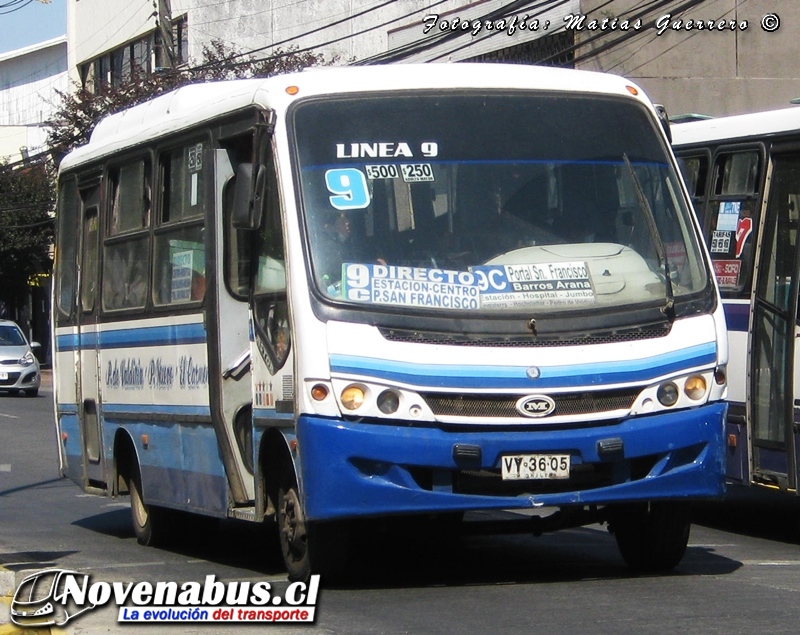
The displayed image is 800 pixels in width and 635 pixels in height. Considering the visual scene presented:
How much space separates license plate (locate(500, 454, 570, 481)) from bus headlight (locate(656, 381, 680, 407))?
0.59 meters

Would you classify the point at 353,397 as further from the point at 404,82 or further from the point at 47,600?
the point at 404,82

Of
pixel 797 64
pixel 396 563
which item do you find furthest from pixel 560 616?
pixel 797 64

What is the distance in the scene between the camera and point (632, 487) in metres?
7.95

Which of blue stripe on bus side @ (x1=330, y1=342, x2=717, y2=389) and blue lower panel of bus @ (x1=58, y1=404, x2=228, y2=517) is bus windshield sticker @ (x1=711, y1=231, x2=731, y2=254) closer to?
blue stripe on bus side @ (x1=330, y1=342, x2=717, y2=389)

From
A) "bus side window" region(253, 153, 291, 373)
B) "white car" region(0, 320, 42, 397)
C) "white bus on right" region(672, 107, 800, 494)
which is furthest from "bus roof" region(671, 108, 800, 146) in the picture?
"white car" region(0, 320, 42, 397)

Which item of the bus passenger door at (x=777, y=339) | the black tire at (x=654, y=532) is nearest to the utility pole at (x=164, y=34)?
the bus passenger door at (x=777, y=339)

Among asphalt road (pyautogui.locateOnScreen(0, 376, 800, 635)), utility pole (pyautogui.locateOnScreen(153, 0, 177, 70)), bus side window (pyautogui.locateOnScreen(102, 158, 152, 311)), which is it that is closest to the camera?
asphalt road (pyautogui.locateOnScreen(0, 376, 800, 635))

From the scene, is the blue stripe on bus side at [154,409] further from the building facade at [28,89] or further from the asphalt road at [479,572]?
the building facade at [28,89]

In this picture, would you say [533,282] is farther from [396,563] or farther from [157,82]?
[157,82]

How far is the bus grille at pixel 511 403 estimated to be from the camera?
25.3 feet

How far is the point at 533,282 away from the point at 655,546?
5.53ft

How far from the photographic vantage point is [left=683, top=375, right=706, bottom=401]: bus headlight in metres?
8.09

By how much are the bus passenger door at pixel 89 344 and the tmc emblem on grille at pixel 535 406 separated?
4.66 metres

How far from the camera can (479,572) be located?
9.01 m
